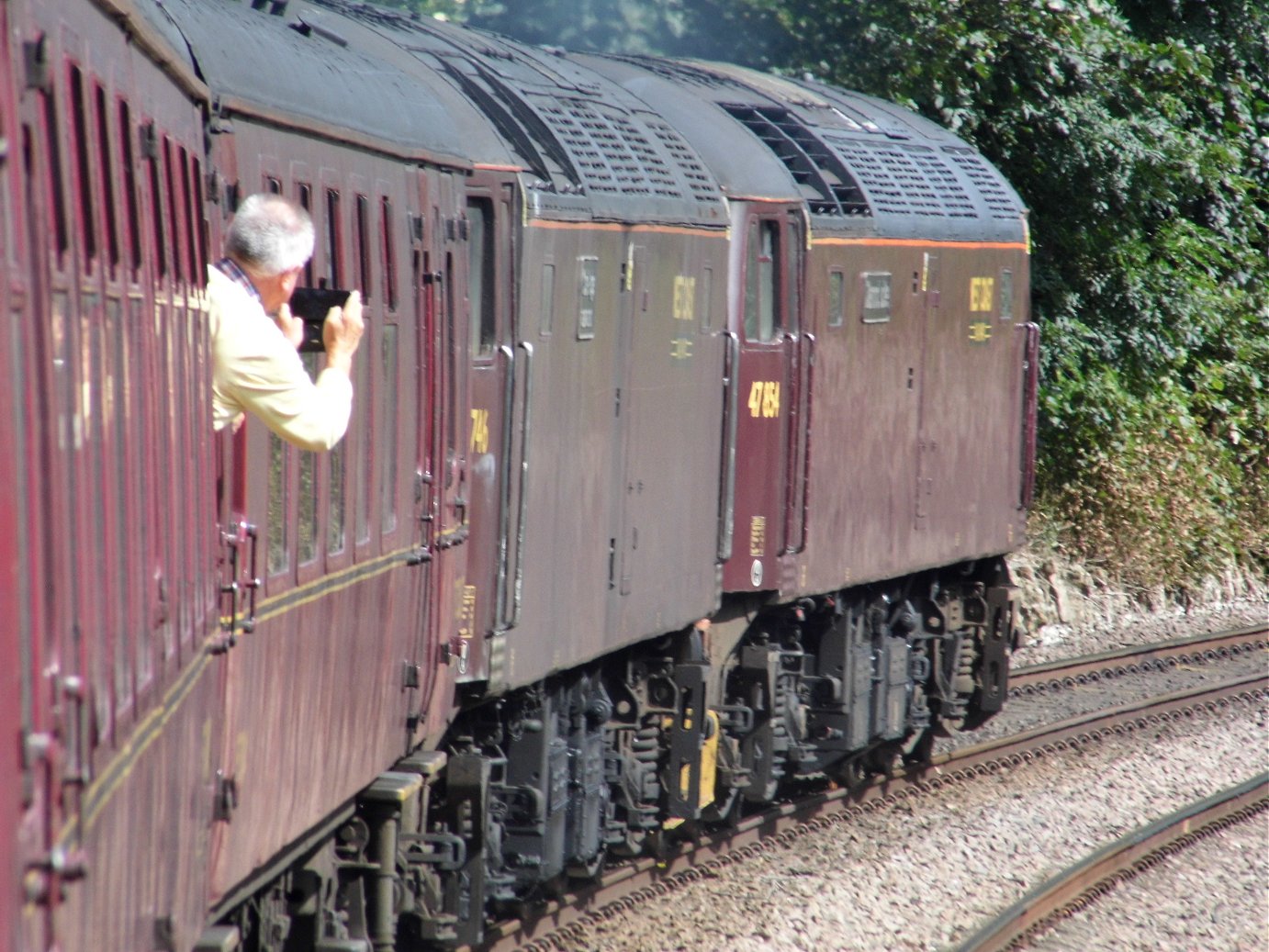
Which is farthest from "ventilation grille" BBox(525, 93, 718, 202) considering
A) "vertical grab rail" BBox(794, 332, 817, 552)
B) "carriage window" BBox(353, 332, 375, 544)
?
"carriage window" BBox(353, 332, 375, 544)

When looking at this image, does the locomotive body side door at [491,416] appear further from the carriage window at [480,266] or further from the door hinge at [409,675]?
the door hinge at [409,675]

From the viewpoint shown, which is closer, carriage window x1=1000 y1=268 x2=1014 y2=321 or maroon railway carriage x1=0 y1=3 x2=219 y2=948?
maroon railway carriage x1=0 y1=3 x2=219 y2=948

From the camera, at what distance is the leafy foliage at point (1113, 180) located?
17.9m

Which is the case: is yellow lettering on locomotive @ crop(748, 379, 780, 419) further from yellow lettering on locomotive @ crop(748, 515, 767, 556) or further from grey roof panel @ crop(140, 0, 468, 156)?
grey roof panel @ crop(140, 0, 468, 156)

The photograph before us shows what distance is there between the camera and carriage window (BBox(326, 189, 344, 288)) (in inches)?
202

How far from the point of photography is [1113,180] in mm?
18766

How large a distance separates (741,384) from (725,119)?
140 centimetres

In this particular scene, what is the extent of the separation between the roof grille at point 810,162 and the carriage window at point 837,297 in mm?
328

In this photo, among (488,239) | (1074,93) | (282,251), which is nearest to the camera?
(282,251)

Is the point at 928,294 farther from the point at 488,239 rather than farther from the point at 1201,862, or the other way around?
the point at 488,239

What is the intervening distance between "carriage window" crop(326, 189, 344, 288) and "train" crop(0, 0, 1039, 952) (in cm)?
1

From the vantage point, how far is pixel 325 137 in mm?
5211

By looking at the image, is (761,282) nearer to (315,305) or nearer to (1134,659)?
(315,305)

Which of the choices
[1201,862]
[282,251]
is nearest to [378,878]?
[282,251]
